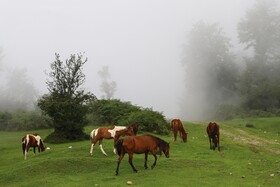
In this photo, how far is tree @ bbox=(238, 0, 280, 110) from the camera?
2574 inches

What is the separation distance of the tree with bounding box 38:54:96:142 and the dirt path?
14124mm

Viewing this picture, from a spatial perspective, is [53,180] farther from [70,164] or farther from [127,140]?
[127,140]

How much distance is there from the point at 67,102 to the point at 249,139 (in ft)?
55.6

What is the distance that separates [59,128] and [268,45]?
163 feet

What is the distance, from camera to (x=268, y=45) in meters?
71.5

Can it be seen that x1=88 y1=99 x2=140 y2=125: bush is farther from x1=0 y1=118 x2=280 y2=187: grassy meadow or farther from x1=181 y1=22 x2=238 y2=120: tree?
x1=181 y1=22 x2=238 y2=120: tree

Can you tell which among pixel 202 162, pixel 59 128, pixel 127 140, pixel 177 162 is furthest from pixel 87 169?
pixel 59 128

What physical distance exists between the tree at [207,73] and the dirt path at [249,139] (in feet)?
113

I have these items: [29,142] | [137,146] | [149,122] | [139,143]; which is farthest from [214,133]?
[29,142]

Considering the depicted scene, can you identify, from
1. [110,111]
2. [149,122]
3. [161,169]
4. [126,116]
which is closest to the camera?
[161,169]

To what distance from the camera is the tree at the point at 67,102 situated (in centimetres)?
3478

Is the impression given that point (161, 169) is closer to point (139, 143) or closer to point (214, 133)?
point (139, 143)

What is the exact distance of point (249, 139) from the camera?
34.2 m

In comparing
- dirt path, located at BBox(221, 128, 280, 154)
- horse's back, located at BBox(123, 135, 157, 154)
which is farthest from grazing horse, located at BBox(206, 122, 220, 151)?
horse's back, located at BBox(123, 135, 157, 154)
